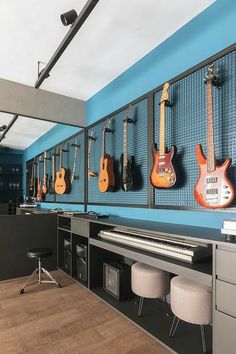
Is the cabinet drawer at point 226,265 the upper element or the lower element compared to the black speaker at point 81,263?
upper

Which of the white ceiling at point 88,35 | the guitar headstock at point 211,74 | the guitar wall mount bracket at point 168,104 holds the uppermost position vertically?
the white ceiling at point 88,35

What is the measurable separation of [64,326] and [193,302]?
1.21 meters

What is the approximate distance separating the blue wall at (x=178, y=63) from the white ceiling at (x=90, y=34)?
93mm

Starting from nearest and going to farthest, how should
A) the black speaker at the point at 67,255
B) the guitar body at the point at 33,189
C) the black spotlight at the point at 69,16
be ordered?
the black spotlight at the point at 69,16 → the black speaker at the point at 67,255 → the guitar body at the point at 33,189

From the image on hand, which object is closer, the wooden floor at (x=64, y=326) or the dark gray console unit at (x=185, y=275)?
the dark gray console unit at (x=185, y=275)

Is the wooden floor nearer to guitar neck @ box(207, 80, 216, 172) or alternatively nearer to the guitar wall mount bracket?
guitar neck @ box(207, 80, 216, 172)

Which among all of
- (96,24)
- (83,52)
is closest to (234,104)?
(96,24)

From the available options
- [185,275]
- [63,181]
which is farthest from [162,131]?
[63,181]

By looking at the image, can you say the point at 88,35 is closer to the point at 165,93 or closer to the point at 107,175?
the point at 165,93

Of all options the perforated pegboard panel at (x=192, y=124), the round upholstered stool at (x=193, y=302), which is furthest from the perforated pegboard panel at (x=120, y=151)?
the round upholstered stool at (x=193, y=302)

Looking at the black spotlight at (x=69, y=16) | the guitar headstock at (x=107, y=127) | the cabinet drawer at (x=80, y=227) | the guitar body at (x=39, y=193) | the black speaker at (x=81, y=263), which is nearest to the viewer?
the black spotlight at (x=69, y=16)

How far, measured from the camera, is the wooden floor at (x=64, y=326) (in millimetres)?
1766

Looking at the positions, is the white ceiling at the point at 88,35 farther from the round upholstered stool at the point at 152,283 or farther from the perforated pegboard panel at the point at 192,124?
the round upholstered stool at the point at 152,283

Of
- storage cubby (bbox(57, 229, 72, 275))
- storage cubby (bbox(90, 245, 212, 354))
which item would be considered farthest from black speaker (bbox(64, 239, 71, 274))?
storage cubby (bbox(90, 245, 212, 354))
